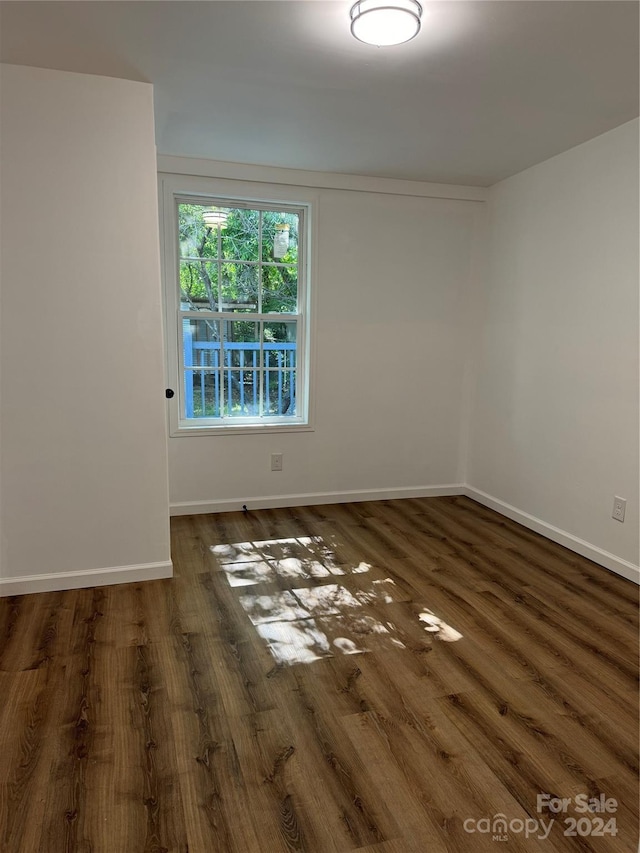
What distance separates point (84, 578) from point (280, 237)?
2685 mm

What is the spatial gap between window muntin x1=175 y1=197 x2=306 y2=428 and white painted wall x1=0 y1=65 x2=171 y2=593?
1.19 meters

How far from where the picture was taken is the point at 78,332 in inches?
106

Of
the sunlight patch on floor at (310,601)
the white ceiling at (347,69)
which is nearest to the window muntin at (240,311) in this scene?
the white ceiling at (347,69)

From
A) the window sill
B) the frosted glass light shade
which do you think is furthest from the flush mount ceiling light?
the window sill

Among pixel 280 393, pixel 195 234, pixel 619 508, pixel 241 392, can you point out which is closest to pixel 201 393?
pixel 241 392

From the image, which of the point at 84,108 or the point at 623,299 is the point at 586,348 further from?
the point at 84,108

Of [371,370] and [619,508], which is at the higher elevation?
[371,370]

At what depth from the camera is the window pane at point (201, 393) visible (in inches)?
159

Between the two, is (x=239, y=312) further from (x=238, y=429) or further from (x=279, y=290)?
(x=238, y=429)

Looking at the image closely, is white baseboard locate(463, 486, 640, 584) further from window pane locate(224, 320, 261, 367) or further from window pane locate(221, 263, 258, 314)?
window pane locate(221, 263, 258, 314)

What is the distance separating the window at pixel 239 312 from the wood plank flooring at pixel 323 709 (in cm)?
129

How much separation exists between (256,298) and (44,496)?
81.9 inches

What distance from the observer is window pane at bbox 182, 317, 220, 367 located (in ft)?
13.1

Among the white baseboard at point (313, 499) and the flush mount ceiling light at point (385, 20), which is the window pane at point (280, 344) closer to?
the white baseboard at point (313, 499)
